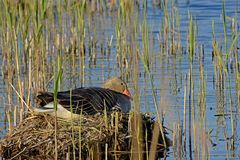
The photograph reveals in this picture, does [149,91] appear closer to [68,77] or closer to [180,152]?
[68,77]

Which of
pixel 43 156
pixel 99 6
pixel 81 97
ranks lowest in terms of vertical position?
pixel 43 156

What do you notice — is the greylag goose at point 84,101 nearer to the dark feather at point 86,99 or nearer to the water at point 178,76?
the dark feather at point 86,99

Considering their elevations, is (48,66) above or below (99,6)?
below

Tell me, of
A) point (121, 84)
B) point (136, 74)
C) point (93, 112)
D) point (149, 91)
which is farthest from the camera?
point (149, 91)

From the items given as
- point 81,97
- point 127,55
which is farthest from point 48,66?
point 81,97

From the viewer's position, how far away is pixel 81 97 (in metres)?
8.52

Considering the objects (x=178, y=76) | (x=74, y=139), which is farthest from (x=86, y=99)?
(x=178, y=76)

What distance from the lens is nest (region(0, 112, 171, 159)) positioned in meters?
7.86

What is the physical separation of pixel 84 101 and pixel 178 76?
3.15 meters

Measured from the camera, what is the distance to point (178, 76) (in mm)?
11383

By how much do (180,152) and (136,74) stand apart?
8.82 ft

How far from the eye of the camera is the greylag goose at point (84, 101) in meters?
8.19

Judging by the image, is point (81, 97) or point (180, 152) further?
point (81, 97)

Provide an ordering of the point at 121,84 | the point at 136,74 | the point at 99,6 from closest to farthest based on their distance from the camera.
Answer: the point at 136,74, the point at 121,84, the point at 99,6
